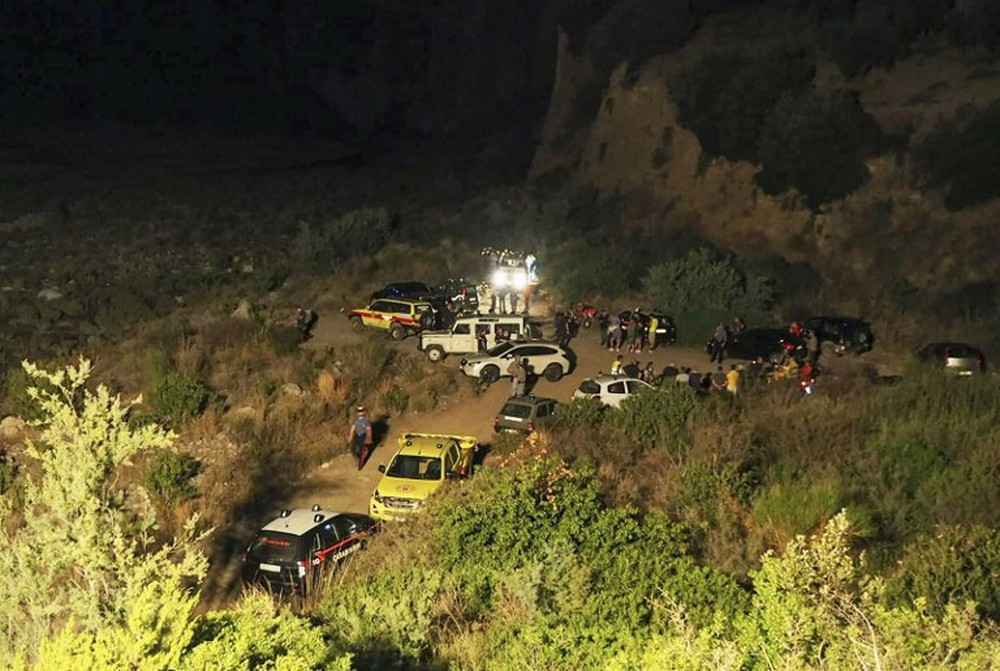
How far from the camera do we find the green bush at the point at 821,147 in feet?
148

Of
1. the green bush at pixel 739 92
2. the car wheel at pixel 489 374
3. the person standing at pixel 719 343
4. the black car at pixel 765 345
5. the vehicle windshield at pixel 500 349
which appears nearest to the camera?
the car wheel at pixel 489 374

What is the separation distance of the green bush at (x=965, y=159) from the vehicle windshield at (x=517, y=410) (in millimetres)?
23813

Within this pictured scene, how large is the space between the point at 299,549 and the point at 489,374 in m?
14.2

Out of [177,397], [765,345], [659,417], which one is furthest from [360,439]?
[765,345]

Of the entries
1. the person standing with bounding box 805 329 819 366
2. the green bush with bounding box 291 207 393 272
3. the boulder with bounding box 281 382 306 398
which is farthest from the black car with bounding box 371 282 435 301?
the person standing with bounding box 805 329 819 366

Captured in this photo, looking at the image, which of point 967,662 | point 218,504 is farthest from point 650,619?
point 218,504

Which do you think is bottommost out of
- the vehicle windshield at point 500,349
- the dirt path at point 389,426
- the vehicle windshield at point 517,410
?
the dirt path at point 389,426

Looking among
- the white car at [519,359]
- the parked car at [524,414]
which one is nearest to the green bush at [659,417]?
the parked car at [524,414]

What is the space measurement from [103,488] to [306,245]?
3965cm

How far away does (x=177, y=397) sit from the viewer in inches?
1123

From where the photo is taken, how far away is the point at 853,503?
19750mm

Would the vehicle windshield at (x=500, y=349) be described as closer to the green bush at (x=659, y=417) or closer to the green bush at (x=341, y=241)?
the green bush at (x=659, y=417)

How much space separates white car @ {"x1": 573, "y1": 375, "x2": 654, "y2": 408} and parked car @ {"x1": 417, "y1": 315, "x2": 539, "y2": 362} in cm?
674

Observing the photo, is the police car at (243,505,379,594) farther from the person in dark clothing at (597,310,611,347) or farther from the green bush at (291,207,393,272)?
the green bush at (291,207,393,272)
